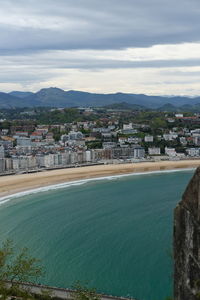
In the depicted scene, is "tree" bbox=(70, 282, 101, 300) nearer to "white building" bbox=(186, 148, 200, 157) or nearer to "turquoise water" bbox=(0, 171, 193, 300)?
"turquoise water" bbox=(0, 171, 193, 300)

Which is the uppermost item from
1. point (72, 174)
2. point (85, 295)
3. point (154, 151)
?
point (85, 295)

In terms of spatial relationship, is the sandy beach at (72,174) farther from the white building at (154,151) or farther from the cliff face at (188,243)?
the cliff face at (188,243)

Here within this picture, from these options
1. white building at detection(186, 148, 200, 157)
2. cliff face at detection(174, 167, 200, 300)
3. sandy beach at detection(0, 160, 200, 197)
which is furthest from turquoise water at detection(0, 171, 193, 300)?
white building at detection(186, 148, 200, 157)

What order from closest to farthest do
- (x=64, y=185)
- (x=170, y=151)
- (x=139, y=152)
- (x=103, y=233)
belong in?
(x=103, y=233), (x=64, y=185), (x=139, y=152), (x=170, y=151)

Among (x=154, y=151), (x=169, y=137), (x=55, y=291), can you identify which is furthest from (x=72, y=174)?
(x=169, y=137)

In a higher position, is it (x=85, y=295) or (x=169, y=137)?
(x=169, y=137)

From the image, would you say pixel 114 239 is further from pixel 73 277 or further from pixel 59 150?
pixel 59 150

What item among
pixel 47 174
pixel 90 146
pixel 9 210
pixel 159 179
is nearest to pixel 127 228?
pixel 9 210

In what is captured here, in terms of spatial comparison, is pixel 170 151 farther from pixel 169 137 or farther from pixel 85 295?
pixel 85 295
